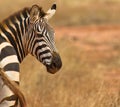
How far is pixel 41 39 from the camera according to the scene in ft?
24.6

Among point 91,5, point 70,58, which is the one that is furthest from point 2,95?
point 91,5

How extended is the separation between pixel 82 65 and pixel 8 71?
7.97m

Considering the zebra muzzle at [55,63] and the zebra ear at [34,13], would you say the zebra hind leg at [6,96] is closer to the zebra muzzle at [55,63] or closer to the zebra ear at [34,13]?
the zebra muzzle at [55,63]

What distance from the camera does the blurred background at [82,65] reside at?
9.49m

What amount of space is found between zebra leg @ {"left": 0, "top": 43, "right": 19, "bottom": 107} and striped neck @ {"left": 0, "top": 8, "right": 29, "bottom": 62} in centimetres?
27

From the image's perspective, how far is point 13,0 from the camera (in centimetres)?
4012

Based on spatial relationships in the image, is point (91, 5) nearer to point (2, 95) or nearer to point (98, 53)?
point (98, 53)

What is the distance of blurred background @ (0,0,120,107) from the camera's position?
949 centimetres

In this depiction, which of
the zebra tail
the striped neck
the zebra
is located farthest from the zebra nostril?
the zebra tail

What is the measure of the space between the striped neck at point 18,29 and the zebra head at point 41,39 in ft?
0.26

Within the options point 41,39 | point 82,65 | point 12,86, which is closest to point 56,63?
point 41,39

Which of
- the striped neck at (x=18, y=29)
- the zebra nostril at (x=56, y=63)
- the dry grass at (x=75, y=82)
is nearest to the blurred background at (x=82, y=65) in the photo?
the dry grass at (x=75, y=82)

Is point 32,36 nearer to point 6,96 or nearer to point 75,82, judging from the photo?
point 6,96

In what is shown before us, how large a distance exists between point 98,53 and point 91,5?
17.5 metres
